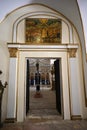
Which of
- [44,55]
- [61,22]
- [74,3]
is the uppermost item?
[74,3]

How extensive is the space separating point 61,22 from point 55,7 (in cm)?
65

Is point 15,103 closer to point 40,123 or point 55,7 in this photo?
point 40,123

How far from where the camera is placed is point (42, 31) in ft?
16.7

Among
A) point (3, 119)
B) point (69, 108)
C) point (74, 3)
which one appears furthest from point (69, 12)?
point (3, 119)

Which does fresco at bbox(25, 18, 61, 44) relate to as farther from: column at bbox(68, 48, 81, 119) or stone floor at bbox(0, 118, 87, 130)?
stone floor at bbox(0, 118, 87, 130)

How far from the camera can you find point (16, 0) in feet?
14.5

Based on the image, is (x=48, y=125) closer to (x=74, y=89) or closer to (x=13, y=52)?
(x=74, y=89)

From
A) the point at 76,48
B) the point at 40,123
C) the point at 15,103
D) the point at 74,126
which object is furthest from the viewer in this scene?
the point at 76,48

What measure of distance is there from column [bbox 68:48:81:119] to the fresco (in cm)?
80

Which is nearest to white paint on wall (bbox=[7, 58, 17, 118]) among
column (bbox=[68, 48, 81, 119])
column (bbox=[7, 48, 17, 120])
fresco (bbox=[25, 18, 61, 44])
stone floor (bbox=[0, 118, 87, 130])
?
column (bbox=[7, 48, 17, 120])

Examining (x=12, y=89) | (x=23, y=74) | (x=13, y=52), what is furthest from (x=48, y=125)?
(x=13, y=52)

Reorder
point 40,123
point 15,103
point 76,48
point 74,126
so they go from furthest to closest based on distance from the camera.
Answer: point 76,48 < point 15,103 < point 40,123 < point 74,126

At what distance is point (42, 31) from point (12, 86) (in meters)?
2.41

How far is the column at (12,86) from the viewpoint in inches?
176
